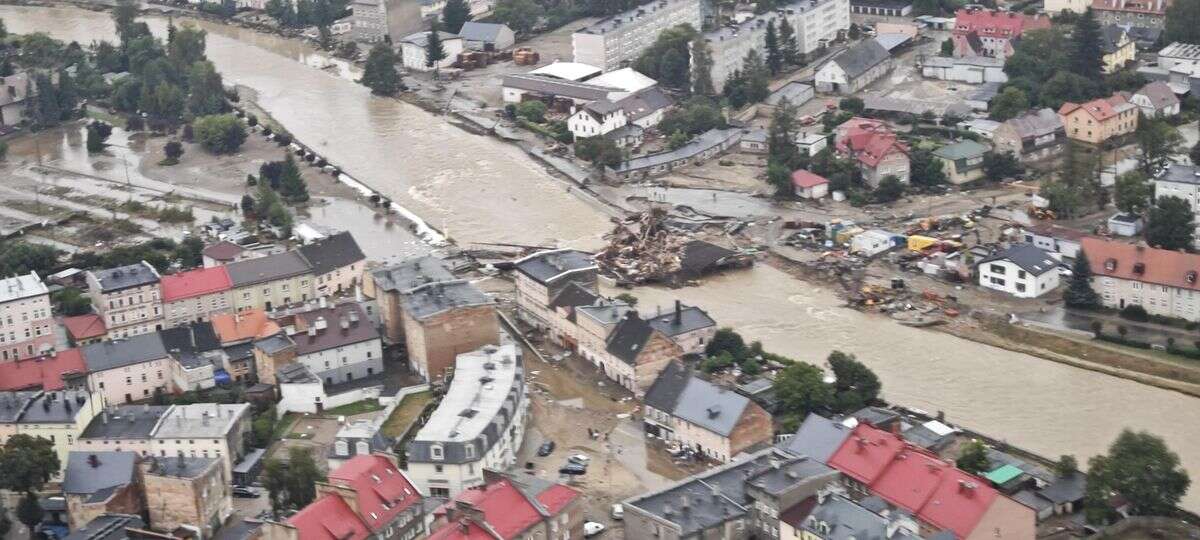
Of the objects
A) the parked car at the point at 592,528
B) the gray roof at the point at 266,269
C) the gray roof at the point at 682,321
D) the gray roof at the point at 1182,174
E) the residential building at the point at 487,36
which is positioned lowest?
the residential building at the point at 487,36

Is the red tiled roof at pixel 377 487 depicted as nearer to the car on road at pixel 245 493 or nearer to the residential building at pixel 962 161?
the car on road at pixel 245 493

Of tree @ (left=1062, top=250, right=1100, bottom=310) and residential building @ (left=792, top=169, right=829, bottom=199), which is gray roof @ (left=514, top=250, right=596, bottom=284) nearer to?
residential building @ (left=792, top=169, right=829, bottom=199)

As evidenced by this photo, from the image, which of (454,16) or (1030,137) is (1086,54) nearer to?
(1030,137)

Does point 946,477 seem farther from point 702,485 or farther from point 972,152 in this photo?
point 972,152

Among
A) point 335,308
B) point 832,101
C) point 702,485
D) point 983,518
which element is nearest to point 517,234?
point 335,308

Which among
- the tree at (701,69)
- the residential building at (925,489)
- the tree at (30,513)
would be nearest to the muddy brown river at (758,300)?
the residential building at (925,489)

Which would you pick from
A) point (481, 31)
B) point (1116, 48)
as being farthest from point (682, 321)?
point (481, 31)
